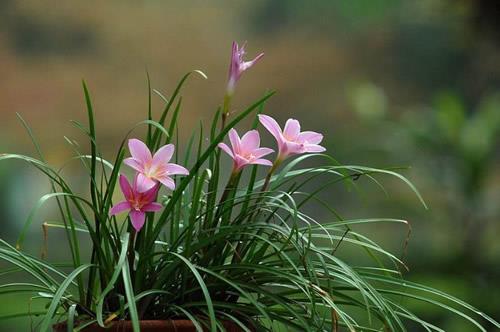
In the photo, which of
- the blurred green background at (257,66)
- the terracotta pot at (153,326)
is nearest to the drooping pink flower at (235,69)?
the terracotta pot at (153,326)

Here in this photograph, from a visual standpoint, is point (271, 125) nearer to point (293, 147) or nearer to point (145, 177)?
point (293, 147)

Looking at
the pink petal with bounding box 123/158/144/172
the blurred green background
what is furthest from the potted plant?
the blurred green background

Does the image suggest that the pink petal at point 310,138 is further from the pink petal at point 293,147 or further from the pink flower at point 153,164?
the pink flower at point 153,164

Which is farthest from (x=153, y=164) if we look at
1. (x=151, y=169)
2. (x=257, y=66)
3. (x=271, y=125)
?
(x=257, y=66)

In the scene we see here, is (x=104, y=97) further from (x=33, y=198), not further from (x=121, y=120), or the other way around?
(x=33, y=198)

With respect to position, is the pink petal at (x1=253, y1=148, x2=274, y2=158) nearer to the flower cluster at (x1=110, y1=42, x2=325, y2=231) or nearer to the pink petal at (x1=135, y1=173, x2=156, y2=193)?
the flower cluster at (x1=110, y1=42, x2=325, y2=231)

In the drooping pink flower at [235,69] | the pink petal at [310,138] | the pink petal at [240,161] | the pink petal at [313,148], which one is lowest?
the pink petal at [240,161]

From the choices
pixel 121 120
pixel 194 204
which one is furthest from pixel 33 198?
pixel 194 204
